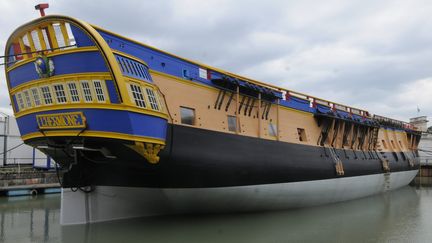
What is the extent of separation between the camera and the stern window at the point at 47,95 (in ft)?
32.1

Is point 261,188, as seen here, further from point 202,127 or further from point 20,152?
point 20,152

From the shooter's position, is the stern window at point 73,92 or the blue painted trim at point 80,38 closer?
the blue painted trim at point 80,38

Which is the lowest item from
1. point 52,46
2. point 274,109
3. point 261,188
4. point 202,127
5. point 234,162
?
point 261,188

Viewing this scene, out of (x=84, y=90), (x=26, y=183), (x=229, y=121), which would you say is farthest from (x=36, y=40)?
(x=26, y=183)

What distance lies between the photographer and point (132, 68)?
31.1ft

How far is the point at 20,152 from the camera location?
29.9 m

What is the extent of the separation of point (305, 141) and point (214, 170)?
6467 millimetres

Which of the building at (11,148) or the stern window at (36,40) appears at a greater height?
the stern window at (36,40)

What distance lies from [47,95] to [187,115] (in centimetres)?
385

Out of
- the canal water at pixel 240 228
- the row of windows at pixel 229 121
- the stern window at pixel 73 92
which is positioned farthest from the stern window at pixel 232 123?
the stern window at pixel 73 92

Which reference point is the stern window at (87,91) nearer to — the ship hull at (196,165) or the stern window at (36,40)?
the ship hull at (196,165)

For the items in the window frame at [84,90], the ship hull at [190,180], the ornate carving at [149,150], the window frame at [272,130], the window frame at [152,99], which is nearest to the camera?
the window frame at [84,90]

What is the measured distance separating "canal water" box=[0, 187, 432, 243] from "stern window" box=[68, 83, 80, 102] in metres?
3.63

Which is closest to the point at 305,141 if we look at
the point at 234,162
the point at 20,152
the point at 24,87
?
the point at 234,162
